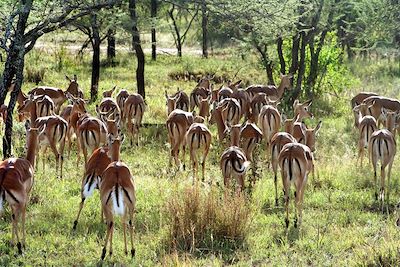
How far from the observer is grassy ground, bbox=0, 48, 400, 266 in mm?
6574

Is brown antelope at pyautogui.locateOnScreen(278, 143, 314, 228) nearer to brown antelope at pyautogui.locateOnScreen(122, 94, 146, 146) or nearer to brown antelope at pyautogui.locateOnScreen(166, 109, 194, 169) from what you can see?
brown antelope at pyautogui.locateOnScreen(166, 109, 194, 169)

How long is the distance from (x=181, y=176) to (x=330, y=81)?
9552 millimetres

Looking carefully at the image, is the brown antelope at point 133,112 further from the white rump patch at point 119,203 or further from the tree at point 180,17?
→ the white rump patch at point 119,203

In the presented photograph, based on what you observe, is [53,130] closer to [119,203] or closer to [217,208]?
[217,208]

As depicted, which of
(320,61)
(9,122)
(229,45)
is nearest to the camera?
(9,122)

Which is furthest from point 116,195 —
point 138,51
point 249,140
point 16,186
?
point 138,51

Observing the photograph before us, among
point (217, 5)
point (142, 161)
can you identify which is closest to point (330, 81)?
point (142, 161)

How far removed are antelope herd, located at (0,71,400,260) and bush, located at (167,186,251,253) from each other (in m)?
0.56

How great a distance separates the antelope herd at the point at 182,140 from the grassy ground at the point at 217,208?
20 centimetres

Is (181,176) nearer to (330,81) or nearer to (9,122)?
(9,122)

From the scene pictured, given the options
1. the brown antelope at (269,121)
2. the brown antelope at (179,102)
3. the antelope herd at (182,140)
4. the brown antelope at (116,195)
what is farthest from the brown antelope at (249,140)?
the brown antelope at (179,102)

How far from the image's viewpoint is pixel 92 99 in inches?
645

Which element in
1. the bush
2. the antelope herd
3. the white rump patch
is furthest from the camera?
the bush

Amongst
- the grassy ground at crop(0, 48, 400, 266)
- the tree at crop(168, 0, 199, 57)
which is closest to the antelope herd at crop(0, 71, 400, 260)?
the grassy ground at crop(0, 48, 400, 266)
